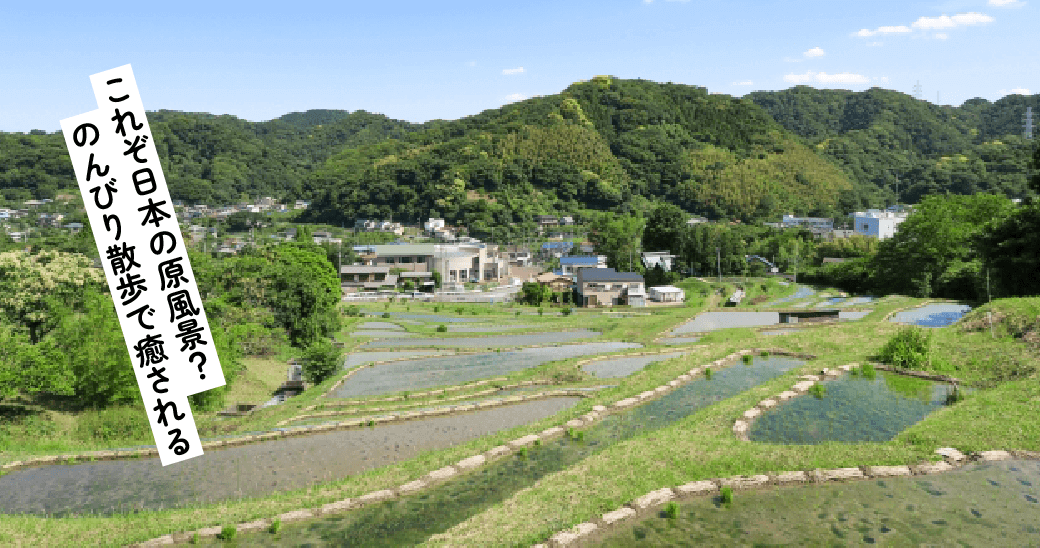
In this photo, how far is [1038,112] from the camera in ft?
617

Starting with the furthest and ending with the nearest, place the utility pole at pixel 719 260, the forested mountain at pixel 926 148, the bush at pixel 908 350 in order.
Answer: the forested mountain at pixel 926 148
the utility pole at pixel 719 260
the bush at pixel 908 350

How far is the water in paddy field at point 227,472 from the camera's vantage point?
10461 millimetres

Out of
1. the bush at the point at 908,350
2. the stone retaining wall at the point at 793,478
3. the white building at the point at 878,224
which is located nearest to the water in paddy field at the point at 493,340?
the bush at the point at 908,350

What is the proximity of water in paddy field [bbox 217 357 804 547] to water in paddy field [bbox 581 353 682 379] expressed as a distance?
4553 mm

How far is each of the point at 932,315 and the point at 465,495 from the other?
28476mm

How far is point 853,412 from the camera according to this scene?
13.5 m

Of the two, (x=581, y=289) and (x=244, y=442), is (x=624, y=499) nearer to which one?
(x=244, y=442)

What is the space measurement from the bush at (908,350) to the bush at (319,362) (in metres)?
17.9

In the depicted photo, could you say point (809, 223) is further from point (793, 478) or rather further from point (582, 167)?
point (793, 478)

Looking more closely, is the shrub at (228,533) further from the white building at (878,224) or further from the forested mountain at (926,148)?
the forested mountain at (926,148)

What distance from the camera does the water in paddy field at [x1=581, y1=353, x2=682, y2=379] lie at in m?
20.3

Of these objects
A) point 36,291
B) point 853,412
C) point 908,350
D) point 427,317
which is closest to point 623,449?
point 853,412

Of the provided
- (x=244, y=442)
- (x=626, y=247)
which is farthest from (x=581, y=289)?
(x=244, y=442)

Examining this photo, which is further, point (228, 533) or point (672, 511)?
point (672, 511)
